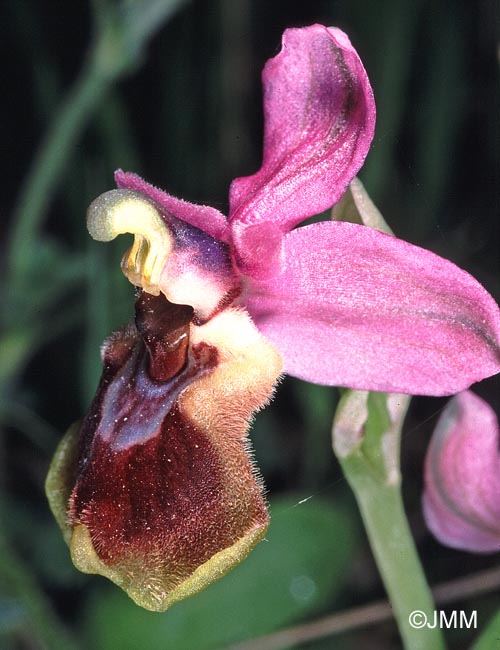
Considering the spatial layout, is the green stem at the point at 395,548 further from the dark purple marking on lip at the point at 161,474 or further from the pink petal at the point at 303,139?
the pink petal at the point at 303,139

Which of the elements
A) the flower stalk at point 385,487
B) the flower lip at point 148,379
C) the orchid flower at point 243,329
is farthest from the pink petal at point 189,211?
the flower stalk at point 385,487

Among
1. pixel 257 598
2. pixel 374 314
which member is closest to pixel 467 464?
pixel 374 314

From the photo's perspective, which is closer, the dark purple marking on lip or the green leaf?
the dark purple marking on lip

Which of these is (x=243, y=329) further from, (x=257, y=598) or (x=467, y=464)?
(x=257, y=598)

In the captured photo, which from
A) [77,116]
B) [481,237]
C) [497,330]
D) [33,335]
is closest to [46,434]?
[33,335]

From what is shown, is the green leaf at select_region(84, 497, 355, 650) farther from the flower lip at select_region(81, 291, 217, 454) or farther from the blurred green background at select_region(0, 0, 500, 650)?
the flower lip at select_region(81, 291, 217, 454)

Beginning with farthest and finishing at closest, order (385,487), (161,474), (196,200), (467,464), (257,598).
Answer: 1. (196,200)
2. (257,598)
3. (467,464)
4. (385,487)
5. (161,474)

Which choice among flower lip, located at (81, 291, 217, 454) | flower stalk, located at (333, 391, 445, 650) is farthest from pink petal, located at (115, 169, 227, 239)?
flower stalk, located at (333, 391, 445, 650)
